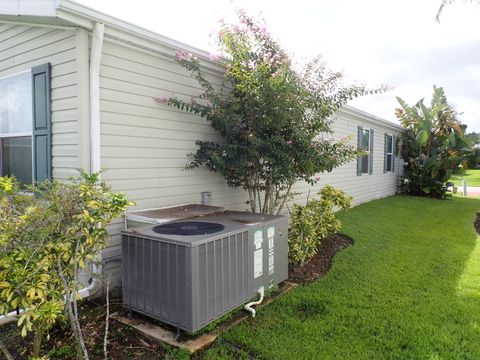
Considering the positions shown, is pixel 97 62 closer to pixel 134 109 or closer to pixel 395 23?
pixel 134 109

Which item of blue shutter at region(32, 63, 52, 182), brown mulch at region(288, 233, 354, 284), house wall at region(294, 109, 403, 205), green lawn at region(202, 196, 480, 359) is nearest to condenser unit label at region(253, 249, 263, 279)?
green lawn at region(202, 196, 480, 359)

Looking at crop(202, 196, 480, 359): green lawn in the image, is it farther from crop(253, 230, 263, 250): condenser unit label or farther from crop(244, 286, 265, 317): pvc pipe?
crop(253, 230, 263, 250): condenser unit label

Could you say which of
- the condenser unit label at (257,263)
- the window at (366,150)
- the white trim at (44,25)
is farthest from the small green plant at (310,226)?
the window at (366,150)

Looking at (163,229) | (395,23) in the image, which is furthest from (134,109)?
(395,23)

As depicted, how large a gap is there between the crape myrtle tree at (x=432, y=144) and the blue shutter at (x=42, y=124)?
41.8 ft

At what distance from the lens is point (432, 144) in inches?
542

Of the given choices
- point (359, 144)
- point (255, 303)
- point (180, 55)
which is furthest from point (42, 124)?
point (359, 144)

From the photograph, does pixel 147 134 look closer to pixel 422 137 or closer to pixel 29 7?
pixel 29 7

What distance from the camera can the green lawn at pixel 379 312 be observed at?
282 centimetres

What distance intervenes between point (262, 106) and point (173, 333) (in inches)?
111

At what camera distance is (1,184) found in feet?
7.91

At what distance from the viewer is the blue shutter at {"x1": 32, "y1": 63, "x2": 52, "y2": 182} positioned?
3812mm

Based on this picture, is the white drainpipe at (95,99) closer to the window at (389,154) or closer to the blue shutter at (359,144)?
the blue shutter at (359,144)

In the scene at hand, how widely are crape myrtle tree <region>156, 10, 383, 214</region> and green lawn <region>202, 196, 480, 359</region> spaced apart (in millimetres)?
1647
